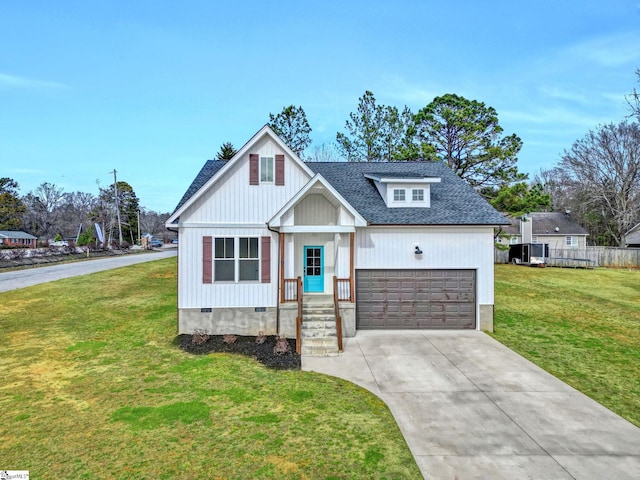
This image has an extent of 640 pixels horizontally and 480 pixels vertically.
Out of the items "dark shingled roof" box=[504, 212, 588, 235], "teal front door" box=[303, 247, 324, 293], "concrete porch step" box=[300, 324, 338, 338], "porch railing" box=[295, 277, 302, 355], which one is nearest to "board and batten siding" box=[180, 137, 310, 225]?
"teal front door" box=[303, 247, 324, 293]

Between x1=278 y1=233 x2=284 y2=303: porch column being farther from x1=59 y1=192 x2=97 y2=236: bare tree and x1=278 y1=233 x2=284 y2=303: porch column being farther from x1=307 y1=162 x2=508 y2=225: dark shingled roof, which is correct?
x1=59 y1=192 x2=97 y2=236: bare tree

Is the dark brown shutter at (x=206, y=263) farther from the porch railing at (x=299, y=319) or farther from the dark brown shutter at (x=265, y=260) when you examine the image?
the porch railing at (x=299, y=319)

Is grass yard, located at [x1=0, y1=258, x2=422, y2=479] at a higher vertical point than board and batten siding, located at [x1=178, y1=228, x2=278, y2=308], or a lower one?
lower

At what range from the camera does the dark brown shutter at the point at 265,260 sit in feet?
43.6

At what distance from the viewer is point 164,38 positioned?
606 inches

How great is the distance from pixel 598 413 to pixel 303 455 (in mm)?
6452

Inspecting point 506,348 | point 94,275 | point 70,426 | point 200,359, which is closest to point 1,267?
point 94,275

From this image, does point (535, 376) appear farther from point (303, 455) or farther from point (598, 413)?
point (303, 455)

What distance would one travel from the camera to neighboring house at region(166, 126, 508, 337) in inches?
515

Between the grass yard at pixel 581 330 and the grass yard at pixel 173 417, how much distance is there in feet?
19.6

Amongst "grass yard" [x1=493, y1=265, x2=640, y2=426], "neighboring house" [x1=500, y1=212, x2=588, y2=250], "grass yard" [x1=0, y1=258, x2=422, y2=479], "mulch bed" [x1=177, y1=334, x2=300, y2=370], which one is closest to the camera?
"grass yard" [x1=0, y1=258, x2=422, y2=479]

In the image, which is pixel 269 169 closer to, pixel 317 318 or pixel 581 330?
pixel 317 318

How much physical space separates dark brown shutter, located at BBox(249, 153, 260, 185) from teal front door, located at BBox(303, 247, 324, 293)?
356 cm

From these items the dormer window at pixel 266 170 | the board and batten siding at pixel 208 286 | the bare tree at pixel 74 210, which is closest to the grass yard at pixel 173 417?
the board and batten siding at pixel 208 286
